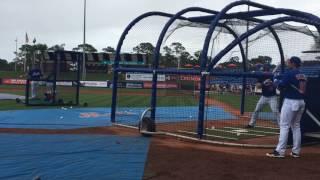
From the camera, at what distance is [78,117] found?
17.6 meters

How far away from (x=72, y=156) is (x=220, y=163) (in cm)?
268

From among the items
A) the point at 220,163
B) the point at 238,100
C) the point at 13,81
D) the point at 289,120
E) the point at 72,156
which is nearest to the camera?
the point at 220,163

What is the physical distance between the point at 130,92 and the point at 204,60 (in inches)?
992

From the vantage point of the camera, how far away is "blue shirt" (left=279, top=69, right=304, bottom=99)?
9.93 m

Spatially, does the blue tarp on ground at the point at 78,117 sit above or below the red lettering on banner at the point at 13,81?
above

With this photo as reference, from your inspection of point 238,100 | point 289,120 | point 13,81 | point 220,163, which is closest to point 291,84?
point 289,120

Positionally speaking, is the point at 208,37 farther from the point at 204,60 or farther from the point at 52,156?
the point at 52,156

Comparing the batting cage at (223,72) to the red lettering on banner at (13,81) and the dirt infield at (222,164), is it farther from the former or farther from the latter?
the red lettering on banner at (13,81)

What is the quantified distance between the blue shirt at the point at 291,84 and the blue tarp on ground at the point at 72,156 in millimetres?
3009

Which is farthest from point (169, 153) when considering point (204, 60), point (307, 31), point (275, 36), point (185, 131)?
point (275, 36)

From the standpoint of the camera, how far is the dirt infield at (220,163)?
8.05 meters

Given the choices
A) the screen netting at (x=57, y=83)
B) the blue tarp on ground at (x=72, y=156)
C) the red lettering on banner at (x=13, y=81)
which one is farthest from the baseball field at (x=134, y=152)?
the red lettering on banner at (x=13, y=81)

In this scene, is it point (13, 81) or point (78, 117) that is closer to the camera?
point (78, 117)

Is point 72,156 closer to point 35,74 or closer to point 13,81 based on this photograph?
point 35,74
